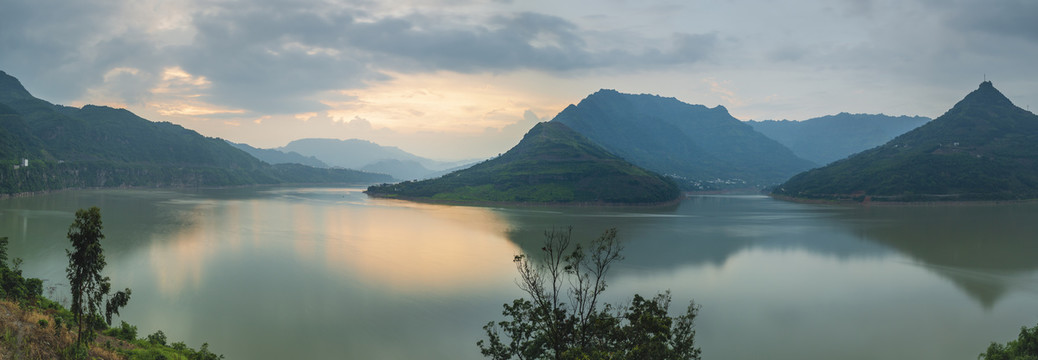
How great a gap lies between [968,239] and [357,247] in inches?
3750

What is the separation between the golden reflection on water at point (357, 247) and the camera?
55.8 metres

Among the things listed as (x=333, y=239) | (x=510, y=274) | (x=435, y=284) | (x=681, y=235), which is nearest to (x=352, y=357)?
(x=435, y=284)

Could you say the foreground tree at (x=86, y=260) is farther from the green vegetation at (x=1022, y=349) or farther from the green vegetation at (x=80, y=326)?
the green vegetation at (x=1022, y=349)

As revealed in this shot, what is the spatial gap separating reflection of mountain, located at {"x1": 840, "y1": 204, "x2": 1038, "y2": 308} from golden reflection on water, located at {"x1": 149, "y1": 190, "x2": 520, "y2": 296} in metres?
50.7

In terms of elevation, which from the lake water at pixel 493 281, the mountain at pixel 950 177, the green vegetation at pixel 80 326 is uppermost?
the mountain at pixel 950 177

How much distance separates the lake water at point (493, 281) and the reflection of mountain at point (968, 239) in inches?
17.2

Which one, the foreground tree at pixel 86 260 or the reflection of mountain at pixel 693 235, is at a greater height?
the foreground tree at pixel 86 260

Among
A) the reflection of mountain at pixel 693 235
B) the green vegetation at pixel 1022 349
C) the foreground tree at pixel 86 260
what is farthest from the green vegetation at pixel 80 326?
the reflection of mountain at pixel 693 235

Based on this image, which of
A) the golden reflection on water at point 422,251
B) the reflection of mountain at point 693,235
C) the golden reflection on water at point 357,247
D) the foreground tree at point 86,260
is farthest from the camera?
the reflection of mountain at point 693,235

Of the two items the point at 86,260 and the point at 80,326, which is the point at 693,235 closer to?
the point at 86,260

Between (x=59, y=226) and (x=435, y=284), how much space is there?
76.1m

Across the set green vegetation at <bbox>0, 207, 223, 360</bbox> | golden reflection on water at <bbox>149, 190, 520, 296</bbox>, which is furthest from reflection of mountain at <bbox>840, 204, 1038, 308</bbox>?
green vegetation at <bbox>0, 207, 223, 360</bbox>

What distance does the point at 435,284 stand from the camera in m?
52.8

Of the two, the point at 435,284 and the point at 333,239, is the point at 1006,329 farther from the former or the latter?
the point at 333,239
